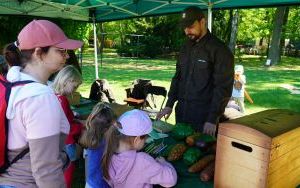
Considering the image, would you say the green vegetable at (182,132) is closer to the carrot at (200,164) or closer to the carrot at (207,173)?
the carrot at (200,164)

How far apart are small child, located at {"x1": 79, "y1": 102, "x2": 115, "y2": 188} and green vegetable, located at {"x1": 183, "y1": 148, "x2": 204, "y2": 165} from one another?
1.82ft

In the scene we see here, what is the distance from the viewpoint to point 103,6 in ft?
19.7

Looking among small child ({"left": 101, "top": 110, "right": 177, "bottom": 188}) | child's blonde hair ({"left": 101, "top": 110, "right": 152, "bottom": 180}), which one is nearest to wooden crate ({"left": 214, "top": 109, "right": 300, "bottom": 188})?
small child ({"left": 101, "top": 110, "right": 177, "bottom": 188})

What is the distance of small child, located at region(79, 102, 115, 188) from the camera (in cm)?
202

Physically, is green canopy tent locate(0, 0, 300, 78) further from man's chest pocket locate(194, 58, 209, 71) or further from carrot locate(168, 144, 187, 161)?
→ carrot locate(168, 144, 187, 161)

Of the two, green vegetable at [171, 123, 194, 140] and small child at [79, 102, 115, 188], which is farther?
green vegetable at [171, 123, 194, 140]

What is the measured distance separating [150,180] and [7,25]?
749 cm

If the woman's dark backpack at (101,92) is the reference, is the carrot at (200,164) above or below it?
above

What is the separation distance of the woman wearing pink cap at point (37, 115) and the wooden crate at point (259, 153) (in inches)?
32.1

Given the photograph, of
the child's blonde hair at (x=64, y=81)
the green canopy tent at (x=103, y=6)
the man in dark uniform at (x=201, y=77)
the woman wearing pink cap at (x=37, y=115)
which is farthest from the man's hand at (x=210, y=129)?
the green canopy tent at (x=103, y=6)

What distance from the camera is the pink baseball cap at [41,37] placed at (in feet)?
4.46

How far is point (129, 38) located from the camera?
27672 millimetres

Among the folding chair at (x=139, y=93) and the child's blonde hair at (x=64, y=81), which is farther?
the folding chair at (x=139, y=93)

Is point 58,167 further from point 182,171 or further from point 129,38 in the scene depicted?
point 129,38
